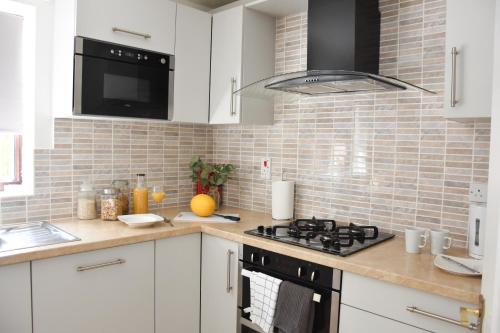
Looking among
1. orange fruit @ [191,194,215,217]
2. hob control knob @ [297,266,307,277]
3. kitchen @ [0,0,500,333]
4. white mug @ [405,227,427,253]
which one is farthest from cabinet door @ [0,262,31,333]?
white mug @ [405,227,427,253]

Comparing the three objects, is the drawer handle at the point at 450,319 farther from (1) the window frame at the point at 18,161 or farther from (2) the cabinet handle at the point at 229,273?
(1) the window frame at the point at 18,161

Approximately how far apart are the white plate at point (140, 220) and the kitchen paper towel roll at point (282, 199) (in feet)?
2.29

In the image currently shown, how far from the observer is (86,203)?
2.28 m

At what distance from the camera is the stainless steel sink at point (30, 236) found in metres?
1.75

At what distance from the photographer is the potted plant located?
8.87ft

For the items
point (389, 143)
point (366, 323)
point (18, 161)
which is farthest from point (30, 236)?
point (389, 143)

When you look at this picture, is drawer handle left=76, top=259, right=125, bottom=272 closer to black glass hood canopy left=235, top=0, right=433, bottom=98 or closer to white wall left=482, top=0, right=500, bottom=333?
black glass hood canopy left=235, top=0, right=433, bottom=98

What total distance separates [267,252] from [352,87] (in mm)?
913

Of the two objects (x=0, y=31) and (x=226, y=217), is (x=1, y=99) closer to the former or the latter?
(x=0, y=31)

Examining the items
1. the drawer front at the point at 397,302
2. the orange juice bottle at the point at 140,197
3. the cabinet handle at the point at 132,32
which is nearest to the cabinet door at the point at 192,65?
the cabinet handle at the point at 132,32

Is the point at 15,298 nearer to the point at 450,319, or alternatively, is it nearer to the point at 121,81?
the point at 121,81

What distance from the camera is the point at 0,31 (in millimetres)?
2057

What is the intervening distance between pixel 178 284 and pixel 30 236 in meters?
0.79

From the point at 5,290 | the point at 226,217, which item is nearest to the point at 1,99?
the point at 5,290
